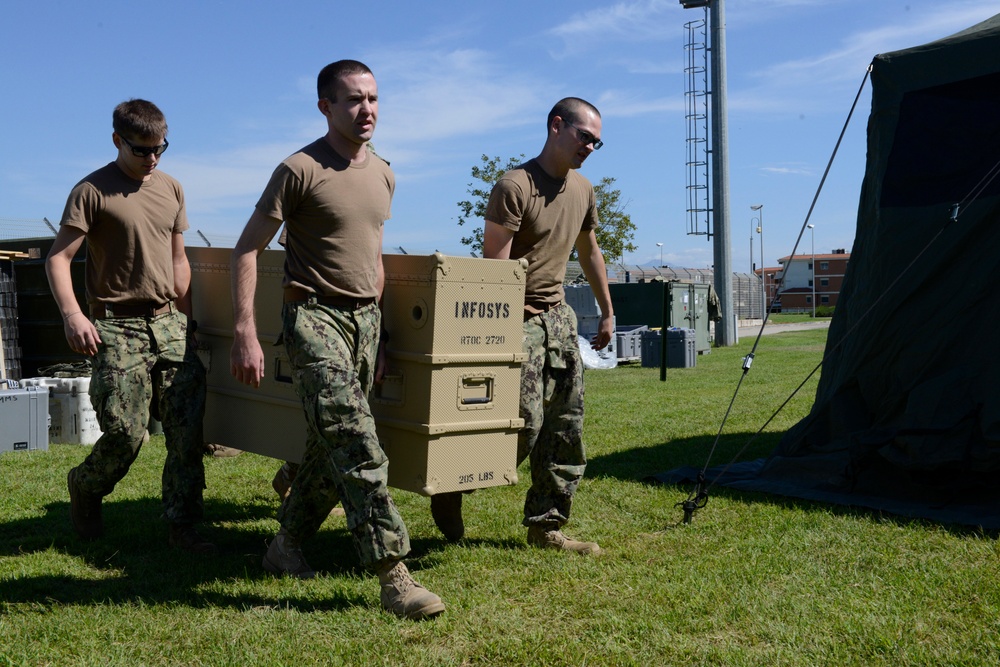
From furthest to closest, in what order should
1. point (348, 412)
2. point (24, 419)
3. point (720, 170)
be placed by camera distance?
point (720, 170)
point (24, 419)
point (348, 412)

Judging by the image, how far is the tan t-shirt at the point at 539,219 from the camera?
4738mm

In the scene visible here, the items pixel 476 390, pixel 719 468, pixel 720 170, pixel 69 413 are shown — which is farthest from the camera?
pixel 720 170

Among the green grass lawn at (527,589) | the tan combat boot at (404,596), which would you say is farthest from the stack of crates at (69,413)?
the tan combat boot at (404,596)

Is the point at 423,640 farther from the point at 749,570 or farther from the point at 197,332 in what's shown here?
the point at 197,332

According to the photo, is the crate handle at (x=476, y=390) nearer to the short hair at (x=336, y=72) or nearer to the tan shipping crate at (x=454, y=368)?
the tan shipping crate at (x=454, y=368)

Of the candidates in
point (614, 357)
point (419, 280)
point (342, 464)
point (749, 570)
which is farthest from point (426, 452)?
point (614, 357)

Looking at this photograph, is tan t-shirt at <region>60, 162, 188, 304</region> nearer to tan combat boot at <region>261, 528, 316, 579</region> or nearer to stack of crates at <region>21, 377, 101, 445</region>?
tan combat boot at <region>261, 528, 316, 579</region>

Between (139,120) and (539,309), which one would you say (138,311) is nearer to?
(139,120)

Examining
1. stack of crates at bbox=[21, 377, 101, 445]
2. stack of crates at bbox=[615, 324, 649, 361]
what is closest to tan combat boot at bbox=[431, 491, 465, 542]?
stack of crates at bbox=[21, 377, 101, 445]

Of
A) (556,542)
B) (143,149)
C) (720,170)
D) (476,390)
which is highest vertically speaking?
(720,170)

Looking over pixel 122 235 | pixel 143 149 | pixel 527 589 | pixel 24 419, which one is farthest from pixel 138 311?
pixel 24 419

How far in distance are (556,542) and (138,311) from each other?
2.29 m

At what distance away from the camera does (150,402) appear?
199 inches

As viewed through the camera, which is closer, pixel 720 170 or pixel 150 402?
pixel 150 402
